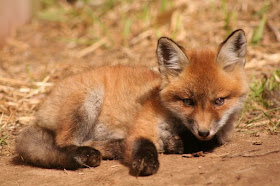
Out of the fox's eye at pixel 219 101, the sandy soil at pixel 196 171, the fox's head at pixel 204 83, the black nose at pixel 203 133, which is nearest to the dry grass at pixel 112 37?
the sandy soil at pixel 196 171

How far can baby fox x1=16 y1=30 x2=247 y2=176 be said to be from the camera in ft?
11.5

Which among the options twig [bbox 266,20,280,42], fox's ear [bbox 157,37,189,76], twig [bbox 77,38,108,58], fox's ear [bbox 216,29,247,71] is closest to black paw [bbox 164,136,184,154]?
fox's ear [bbox 157,37,189,76]

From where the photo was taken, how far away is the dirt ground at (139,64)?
10.7ft

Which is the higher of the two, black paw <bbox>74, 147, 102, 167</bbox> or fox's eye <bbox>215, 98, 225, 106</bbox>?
fox's eye <bbox>215, 98, 225, 106</bbox>

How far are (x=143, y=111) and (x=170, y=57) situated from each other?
24.3 inches

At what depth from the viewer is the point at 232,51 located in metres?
3.72

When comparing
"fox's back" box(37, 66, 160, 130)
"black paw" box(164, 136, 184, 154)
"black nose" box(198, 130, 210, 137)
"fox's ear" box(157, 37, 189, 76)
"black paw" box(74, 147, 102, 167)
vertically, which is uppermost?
"fox's ear" box(157, 37, 189, 76)

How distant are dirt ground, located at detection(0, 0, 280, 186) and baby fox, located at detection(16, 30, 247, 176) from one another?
6.3 inches

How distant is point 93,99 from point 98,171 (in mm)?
930

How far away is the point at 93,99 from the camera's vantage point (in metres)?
4.27

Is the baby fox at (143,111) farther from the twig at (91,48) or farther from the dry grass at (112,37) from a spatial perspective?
the twig at (91,48)

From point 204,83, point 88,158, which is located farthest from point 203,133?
point 88,158

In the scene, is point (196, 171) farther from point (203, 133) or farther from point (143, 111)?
point (143, 111)

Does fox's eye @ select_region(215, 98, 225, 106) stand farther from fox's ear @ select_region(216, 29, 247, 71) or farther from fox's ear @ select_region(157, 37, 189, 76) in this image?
fox's ear @ select_region(157, 37, 189, 76)
